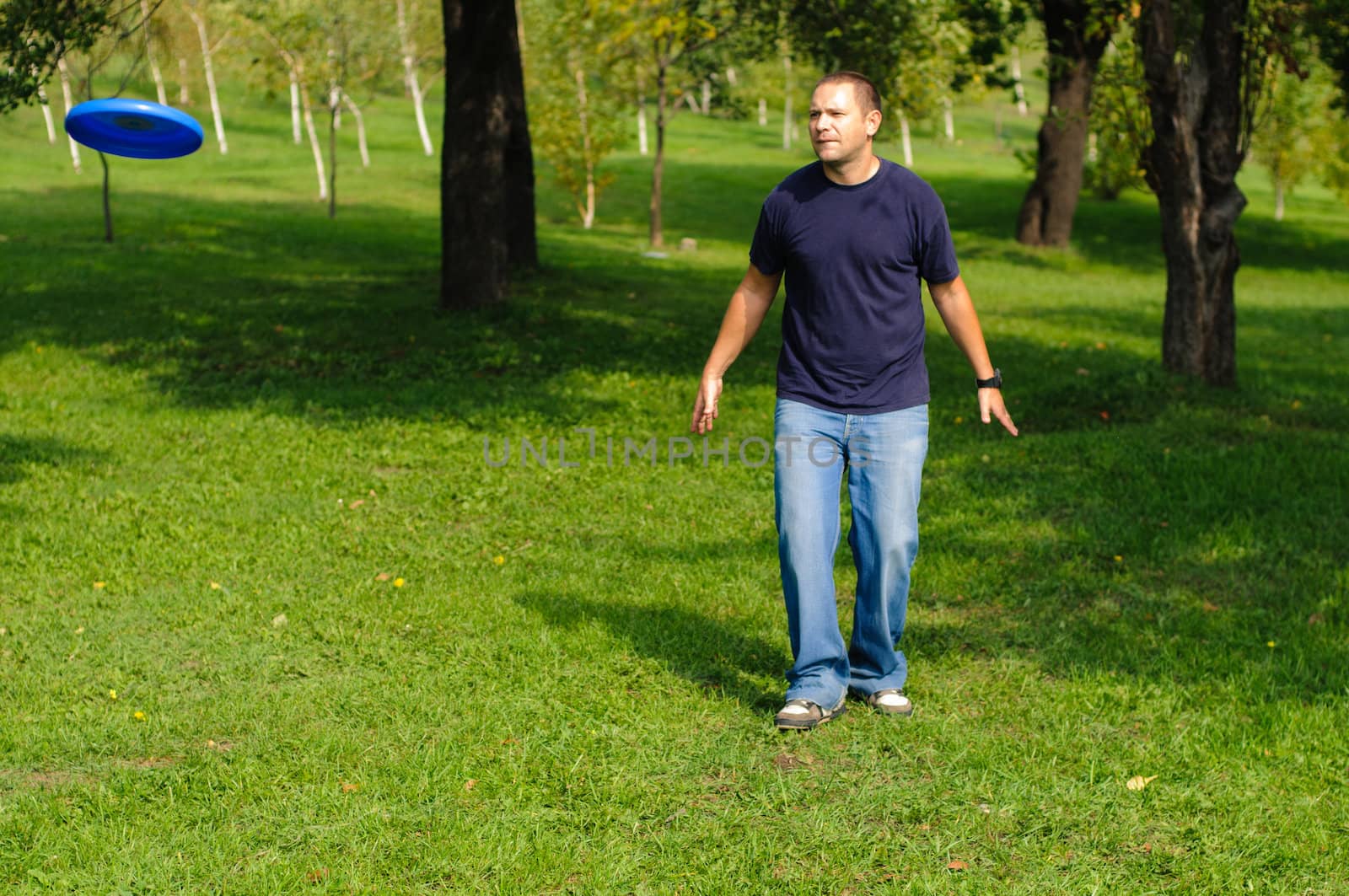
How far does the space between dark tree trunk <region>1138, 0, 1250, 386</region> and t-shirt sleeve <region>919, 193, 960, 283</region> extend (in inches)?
267

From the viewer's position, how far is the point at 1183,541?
7.37m

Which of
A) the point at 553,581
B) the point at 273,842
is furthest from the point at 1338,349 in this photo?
the point at 273,842

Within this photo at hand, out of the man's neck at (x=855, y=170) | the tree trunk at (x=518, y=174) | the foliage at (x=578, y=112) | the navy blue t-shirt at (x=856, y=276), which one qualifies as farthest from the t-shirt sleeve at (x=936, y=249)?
the foliage at (x=578, y=112)

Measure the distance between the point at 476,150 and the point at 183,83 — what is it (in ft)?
128

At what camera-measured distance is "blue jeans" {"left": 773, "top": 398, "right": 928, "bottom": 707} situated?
15.5 feet

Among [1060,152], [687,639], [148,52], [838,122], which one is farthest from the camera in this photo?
[148,52]

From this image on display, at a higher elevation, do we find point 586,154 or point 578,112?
point 578,112

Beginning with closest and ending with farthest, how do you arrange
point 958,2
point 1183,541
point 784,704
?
point 784,704 < point 1183,541 < point 958,2

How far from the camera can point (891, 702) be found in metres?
5.07

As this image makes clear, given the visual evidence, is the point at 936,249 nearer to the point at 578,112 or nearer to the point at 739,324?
the point at 739,324

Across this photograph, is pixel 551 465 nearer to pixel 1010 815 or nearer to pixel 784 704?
pixel 784 704

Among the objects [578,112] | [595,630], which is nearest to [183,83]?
[578,112]

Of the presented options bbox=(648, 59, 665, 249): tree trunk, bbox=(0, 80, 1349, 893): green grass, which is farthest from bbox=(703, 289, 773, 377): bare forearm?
bbox=(648, 59, 665, 249): tree trunk

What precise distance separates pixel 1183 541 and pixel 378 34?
1286 inches
